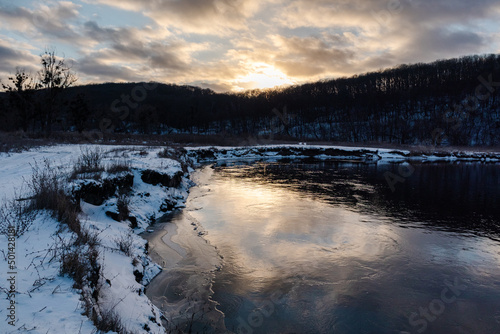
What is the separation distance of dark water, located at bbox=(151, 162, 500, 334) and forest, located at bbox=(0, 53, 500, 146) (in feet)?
171

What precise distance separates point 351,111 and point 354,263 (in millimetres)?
106043

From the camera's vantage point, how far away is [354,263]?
7008 millimetres

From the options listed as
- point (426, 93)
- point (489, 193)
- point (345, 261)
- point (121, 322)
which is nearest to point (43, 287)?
point (121, 322)

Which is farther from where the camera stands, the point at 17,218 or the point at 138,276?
the point at 138,276

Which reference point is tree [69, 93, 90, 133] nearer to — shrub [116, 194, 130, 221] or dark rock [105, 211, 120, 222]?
shrub [116, 194, 130, 221]

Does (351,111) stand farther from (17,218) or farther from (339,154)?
(17,218)

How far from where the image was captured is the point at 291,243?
27.5 ft

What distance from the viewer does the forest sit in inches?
2948

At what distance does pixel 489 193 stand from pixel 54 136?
39903 mm

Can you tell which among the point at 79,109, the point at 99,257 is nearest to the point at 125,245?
the point at 99,257

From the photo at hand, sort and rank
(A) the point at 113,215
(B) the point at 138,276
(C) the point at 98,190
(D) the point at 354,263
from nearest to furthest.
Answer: (B) the point at 138,276 → (D) the point at 354,263 → (A) the point at 113,215 → (C) the point at 98,190

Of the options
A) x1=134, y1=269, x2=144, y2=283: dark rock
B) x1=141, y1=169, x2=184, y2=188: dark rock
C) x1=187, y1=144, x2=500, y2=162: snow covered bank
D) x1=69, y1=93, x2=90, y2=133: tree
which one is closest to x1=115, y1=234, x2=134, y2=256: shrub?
x1=134, y1=269, x2=144, y2=283: dark rock

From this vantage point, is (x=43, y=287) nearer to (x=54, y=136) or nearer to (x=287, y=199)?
(x=287, y=199)

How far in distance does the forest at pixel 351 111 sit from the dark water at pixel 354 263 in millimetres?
51994
